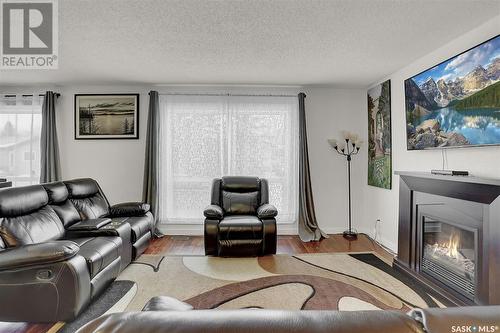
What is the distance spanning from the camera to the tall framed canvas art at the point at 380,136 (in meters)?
3.95

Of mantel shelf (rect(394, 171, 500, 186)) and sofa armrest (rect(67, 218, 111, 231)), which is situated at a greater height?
mantel shelf (rect(394, 171, 500, 186))

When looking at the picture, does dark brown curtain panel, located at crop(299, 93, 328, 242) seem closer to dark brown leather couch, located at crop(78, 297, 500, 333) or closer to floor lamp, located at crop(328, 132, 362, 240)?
floor lamp, located at crop(328, 132, 362, 240)

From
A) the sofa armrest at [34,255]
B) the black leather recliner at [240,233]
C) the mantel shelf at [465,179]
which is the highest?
the mantel shelf at [465,179]

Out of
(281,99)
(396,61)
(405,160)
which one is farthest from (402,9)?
(281,99)

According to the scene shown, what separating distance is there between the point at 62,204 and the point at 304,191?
3.38m

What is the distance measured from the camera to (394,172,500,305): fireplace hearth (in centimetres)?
205

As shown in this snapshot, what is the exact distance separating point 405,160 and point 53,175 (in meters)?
5.32

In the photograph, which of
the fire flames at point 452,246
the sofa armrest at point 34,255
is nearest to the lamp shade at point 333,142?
the fire flames at point 452,246

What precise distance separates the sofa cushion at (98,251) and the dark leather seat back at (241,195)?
5.28 ft

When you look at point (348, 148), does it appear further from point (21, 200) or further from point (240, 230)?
point (21, 200)

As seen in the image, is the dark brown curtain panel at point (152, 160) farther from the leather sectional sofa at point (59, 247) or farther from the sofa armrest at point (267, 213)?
the sofa armrest at point (267, 213)

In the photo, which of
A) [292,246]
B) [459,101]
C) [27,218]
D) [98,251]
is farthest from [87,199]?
[459,101]

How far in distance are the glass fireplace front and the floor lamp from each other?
1624 mm

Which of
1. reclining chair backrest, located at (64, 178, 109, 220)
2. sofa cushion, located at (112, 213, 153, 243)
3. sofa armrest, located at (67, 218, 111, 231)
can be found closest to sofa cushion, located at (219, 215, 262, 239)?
sofa cushion, located at (112, 213, 153, 243)
